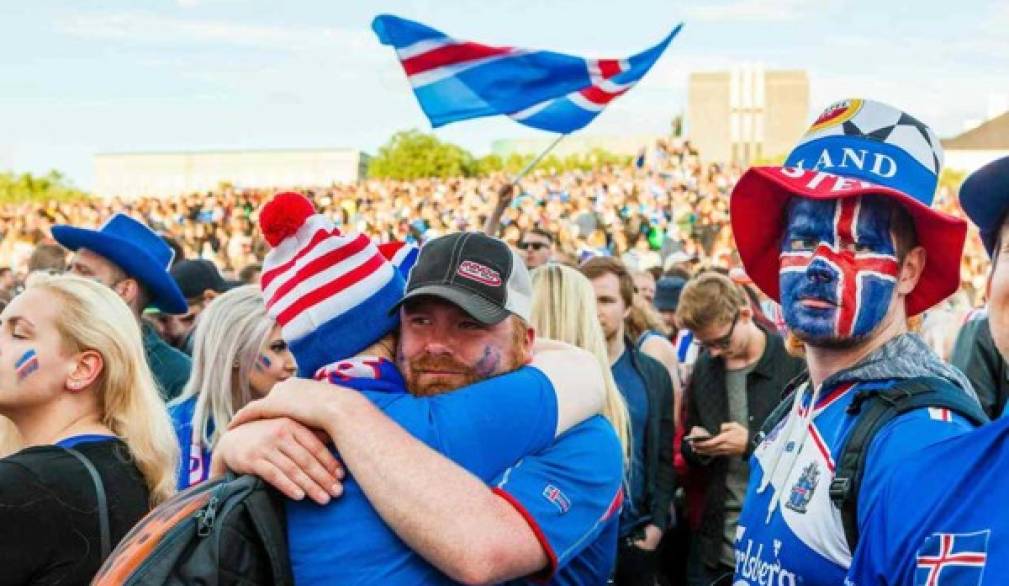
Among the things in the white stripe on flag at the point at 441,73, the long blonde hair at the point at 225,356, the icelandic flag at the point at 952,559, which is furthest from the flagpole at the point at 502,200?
the icelandic flag at the point at 952,559

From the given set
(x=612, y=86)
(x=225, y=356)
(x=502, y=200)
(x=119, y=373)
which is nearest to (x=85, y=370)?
(x=119, y=373)

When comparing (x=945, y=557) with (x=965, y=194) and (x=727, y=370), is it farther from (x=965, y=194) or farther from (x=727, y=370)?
(x=727, y=370)

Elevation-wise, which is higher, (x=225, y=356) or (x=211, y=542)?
(x=211, y=542)

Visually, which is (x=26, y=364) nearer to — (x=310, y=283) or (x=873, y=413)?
(x=310, y=283)

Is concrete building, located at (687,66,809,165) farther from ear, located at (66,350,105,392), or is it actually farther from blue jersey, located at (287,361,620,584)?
blue jersey, located at (287,361,620,584)

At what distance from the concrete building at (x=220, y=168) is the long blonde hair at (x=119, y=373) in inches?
2666

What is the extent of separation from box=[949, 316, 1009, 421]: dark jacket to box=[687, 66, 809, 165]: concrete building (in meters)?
72.7

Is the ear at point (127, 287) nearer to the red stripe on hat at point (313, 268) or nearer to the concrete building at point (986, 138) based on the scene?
the red stripe on hat at point (313, 268)

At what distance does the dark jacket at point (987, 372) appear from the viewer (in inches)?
242

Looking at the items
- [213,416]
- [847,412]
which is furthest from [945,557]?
[213,416]

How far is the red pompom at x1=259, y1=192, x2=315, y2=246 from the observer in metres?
2.48

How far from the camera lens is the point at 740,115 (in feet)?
265

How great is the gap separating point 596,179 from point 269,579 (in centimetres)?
2980

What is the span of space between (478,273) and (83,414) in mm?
1727
